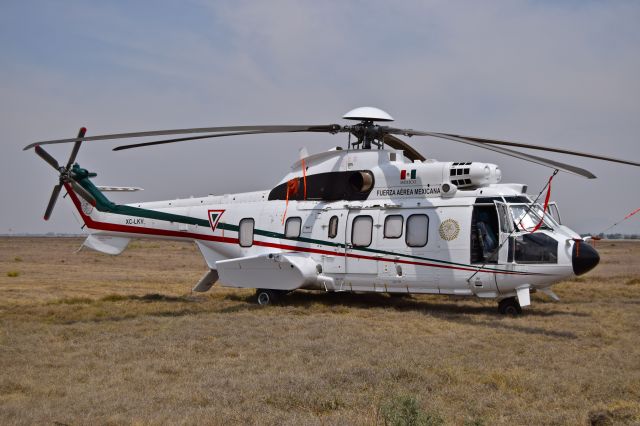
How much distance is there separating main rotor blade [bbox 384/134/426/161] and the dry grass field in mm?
3873

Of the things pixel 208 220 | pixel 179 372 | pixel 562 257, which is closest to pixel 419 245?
pixel 562 257

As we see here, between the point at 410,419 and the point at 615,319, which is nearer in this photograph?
the point at 410,419

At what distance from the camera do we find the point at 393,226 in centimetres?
1469

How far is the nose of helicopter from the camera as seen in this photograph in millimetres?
12428

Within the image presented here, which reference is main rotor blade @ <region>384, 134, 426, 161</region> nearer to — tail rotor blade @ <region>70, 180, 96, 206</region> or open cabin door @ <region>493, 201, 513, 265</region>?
open cabin door @ <region>493, 201, 513, 265</region>

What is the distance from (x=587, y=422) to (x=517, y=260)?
7250mm

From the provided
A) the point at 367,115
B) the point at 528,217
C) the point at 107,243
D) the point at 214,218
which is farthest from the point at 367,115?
the point at 107,243

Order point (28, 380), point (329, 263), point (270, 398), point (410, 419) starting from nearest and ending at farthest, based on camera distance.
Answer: point (410, 419) → point (270, 398) → point (28, 380) → point (329, 263)

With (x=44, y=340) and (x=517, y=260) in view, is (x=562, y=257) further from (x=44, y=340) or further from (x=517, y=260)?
(x=44, y=340)

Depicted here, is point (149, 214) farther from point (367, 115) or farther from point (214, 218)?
point (367, 115)

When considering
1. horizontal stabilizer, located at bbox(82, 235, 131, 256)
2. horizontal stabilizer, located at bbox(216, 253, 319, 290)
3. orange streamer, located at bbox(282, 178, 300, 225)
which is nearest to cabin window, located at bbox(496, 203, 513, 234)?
horizontal stabilizer, located at bbox(216, 253, 319, 290)

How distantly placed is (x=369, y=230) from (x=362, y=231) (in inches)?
7.5

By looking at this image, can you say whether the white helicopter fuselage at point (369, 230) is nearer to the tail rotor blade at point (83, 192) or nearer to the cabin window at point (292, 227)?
the cabin window at point (292, 227)

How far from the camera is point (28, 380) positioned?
789cm
